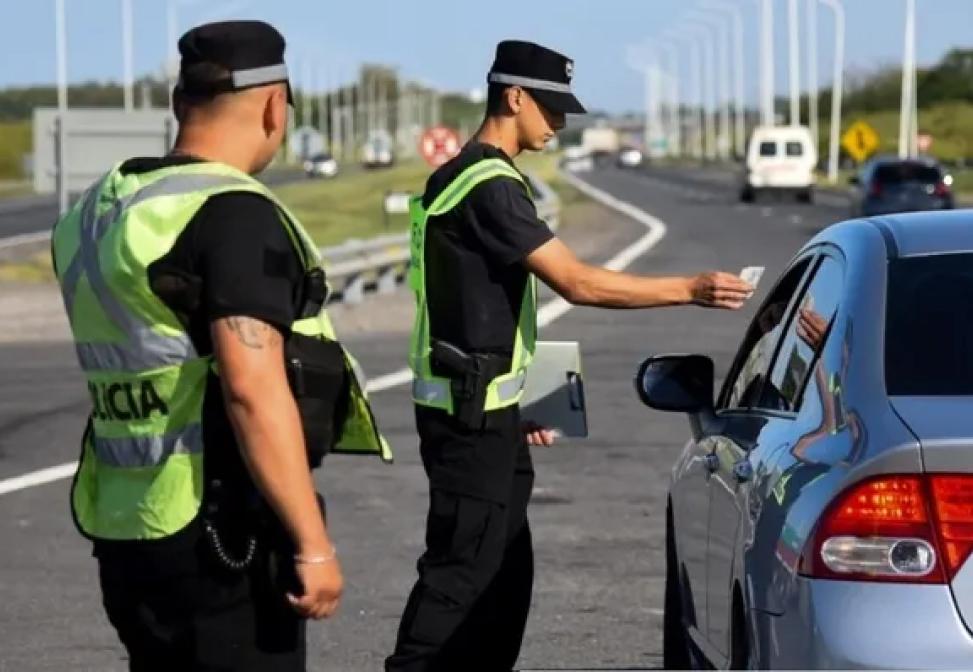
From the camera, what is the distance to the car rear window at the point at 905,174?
52.2 meters

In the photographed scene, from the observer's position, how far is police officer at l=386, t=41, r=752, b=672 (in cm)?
693

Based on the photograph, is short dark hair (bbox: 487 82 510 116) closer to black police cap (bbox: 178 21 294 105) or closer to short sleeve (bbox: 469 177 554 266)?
short sleeve (bbox: 469 177 554 266)

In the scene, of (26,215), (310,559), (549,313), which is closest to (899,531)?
(310,559)

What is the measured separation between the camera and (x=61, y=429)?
17.2 metres

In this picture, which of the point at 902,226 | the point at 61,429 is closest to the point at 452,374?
the point at 902,226

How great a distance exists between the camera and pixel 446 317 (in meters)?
7.01

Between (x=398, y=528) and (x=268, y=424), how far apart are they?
25.0ft

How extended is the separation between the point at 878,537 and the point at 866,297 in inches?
34.1

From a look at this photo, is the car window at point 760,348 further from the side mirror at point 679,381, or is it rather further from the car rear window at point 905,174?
the car rear window at point 905,174

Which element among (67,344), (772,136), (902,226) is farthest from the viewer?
(772,136)

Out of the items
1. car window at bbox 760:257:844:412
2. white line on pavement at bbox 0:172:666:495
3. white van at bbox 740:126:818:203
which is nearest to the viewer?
car window at bbox 760:257:844:412

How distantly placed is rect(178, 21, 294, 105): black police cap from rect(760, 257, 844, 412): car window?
5.10 feet

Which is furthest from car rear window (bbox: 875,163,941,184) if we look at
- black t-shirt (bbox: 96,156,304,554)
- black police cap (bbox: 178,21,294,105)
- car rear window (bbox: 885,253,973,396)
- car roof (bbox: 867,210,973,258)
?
black t-shirt (bbox: 96,156,304,554)

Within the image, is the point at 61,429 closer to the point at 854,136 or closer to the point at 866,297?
the point at 866,297
